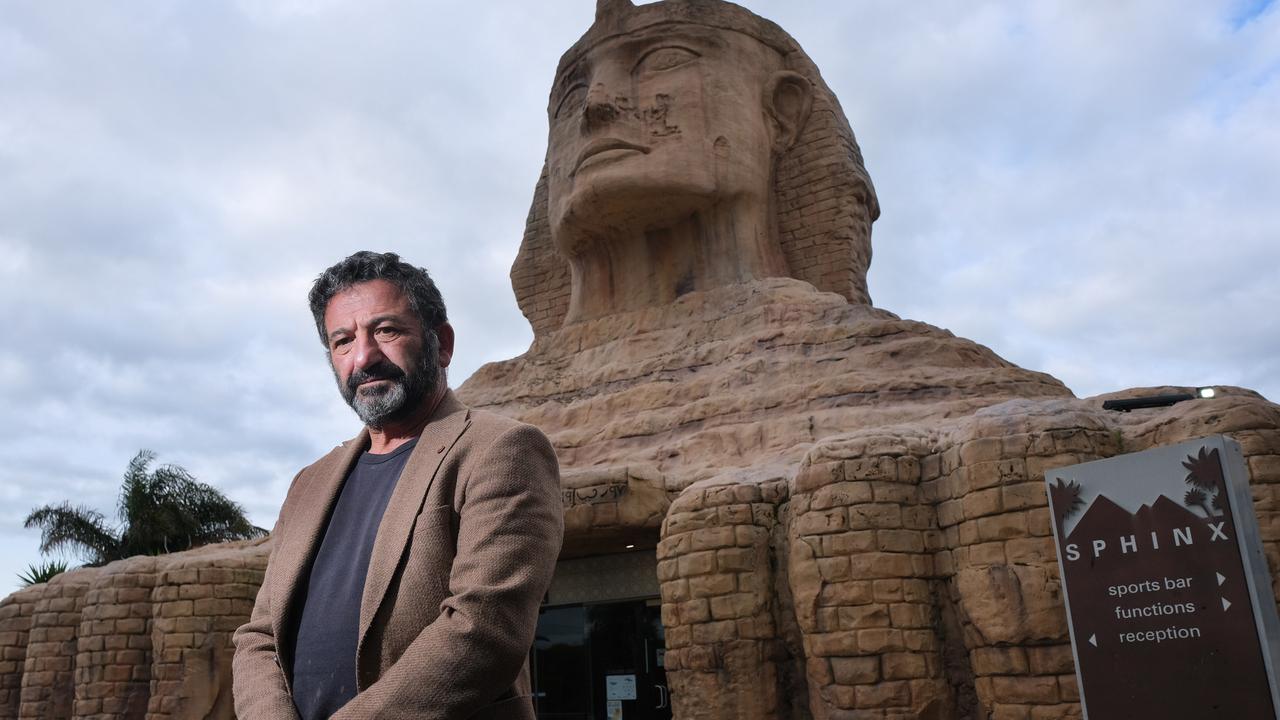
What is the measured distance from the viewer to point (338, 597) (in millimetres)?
2361

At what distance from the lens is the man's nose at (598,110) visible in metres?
9.93

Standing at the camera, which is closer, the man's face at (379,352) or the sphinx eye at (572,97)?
the man's face at (379,352)

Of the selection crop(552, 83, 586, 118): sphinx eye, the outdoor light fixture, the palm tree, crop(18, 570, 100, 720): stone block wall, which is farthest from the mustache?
the palm tree

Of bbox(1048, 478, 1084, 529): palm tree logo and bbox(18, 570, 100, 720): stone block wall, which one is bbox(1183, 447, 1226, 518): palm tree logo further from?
bbox(18, 570, 100, 720): stone block wall

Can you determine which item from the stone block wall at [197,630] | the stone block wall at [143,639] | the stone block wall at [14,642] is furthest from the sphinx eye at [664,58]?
the stone block wall at [14,642]

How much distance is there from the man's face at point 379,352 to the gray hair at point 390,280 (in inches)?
0.7

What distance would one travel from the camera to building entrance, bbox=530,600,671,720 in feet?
26.0

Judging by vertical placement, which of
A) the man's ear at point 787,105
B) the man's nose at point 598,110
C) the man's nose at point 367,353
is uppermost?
the man's ear at point 787,105

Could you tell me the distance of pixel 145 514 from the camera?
72.0 ft

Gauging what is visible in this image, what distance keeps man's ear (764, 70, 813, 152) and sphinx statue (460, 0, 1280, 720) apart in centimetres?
2

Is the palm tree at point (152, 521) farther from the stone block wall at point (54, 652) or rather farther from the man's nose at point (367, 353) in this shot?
the man's nose at point (367, 353)

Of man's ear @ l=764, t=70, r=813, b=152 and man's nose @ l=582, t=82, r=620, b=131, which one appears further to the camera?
man's ear @ l=764, t=70, r=813, b=152

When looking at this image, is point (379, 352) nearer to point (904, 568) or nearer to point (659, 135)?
point (904, 568)

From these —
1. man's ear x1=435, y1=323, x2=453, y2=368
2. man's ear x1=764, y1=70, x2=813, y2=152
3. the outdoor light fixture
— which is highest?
man's ear x1=764, y1=70, x2=813, y2=152
